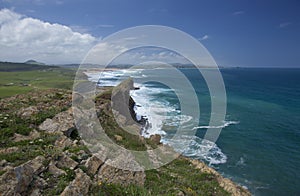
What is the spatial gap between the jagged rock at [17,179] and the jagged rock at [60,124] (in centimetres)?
548

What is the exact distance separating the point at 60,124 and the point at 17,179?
7.26 metres

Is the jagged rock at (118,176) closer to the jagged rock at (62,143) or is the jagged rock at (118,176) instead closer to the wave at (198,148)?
the jagged rock at (62,143)

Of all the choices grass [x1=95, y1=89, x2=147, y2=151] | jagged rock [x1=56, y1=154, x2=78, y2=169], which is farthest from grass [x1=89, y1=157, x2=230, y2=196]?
grass [x1=95, y1=89, x2=147, y2=151]

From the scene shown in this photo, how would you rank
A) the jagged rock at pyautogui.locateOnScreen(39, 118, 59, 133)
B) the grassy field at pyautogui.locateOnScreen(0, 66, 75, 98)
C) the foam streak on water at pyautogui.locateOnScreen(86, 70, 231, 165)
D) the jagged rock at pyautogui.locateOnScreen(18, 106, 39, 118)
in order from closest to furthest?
the jagged rock at pyautogui.locateOnScreen(39, 118, 59, 133) < the jagged rock at pyautogui.locateOnScreen(18, 106, 39, 118) < the foam streak on water at pyautogui.locateOnScreen(86, 70, 231, 165) < the grassy field at pyautogui.locateOnScreen(0, 66, 75, 98)

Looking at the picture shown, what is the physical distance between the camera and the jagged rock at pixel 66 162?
28.3 ft

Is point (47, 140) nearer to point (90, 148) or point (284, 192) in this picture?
point (90, 148)

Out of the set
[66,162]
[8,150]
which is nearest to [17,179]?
[66,162]

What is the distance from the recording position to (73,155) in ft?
31.7

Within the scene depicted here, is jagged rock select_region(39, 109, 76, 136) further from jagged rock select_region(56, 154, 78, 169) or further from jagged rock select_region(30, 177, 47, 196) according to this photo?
jagged rock select_region(30, 177, 47, 196)

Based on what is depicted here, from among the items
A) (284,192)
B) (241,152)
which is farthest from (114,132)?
(241,152)

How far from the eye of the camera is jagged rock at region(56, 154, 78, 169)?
8.62 metres

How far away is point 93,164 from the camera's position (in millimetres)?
9336

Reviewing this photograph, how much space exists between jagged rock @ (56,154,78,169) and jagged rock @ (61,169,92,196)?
37.8 inches

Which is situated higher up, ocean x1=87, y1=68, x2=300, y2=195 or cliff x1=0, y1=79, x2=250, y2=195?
cliff x1=0, y1=79, x2=250, y2=195
